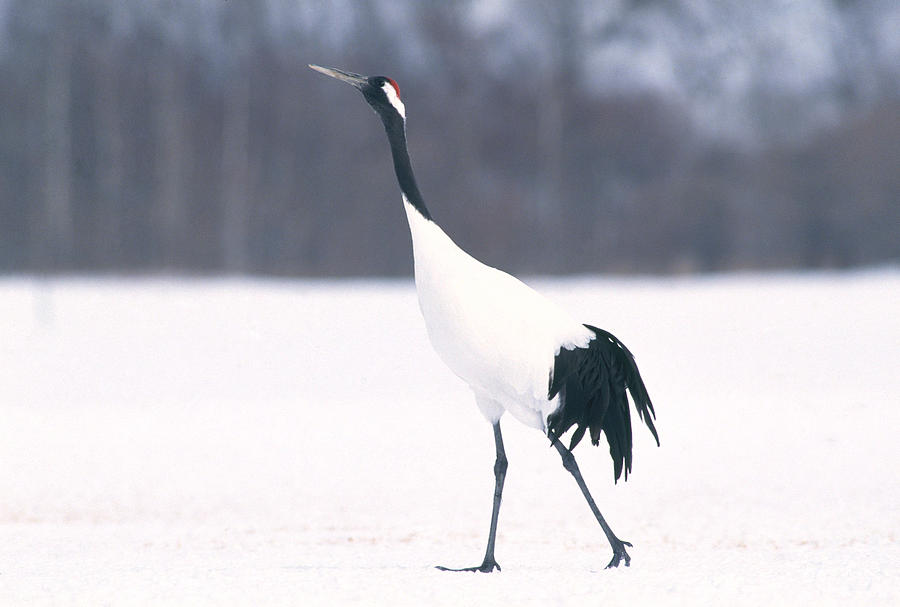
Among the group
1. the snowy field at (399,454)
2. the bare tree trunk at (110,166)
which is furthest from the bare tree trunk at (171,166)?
the snowy field at (399,454)

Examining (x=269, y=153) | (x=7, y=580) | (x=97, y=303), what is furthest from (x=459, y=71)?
(x=7, y=580)

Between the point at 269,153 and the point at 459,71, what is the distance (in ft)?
12.2

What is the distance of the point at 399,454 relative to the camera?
10188 mm

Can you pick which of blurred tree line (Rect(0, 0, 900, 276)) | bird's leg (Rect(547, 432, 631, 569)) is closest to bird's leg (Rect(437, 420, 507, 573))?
bird's leg (Rect(547, 432, 631, 569))

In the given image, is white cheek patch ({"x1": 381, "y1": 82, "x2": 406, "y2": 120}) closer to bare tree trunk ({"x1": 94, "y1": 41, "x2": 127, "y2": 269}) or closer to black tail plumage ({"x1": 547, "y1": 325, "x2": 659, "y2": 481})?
black tail plumage ({"x1": 547, "y1": 325, "x2": 659, "y2": 481})

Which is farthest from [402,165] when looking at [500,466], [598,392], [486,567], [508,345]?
[486,567]

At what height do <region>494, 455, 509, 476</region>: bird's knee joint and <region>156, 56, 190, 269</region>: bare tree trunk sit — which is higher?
<region>156, 56, 190, 269</region>: bare tree trunk

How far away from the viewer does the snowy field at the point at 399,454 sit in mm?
5035

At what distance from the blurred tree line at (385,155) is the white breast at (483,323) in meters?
13.4

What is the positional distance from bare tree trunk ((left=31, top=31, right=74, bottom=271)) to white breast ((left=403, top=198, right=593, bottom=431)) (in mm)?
14658

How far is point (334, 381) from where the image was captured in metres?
13.6

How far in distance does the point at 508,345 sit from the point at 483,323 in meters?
0.16

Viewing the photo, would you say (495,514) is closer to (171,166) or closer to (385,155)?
(385,155)

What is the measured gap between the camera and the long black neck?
4910mm
